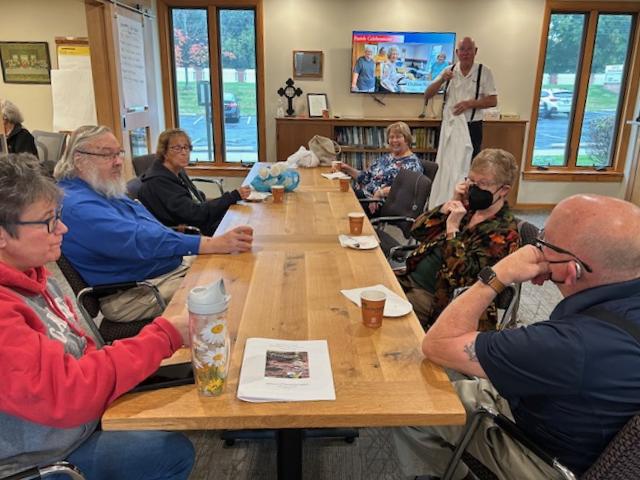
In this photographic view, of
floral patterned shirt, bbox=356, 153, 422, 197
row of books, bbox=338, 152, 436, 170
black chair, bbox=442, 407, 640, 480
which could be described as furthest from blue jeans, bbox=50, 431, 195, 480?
row of books, bbox=338, 152, 436, 170

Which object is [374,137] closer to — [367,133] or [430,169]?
[367,133]

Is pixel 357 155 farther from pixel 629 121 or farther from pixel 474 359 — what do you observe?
pixel 474 359

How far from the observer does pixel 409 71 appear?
5754mm

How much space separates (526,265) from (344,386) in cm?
56

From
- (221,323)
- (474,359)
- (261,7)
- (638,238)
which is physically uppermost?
(261,7)

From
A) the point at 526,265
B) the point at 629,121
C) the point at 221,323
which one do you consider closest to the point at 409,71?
the point at 629,121

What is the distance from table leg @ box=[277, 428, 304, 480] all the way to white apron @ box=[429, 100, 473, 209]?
11.7ft

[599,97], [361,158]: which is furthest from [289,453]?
[599,97]

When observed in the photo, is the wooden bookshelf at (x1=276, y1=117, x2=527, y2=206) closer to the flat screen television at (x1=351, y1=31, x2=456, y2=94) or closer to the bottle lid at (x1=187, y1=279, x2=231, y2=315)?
the flat screen television at (x1=351, y1=31, x2=456, y2=94)

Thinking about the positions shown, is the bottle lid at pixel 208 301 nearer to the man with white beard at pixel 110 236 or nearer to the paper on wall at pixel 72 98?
the man with white beard at pixel 110 236

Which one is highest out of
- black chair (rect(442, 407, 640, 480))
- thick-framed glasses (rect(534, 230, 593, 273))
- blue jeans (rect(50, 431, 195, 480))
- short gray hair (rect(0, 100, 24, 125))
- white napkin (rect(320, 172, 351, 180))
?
short gray hair (rect(0, 100, 24, 125))

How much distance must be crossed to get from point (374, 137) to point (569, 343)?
5.03m

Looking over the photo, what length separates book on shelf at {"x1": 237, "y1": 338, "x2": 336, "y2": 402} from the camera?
1.11m

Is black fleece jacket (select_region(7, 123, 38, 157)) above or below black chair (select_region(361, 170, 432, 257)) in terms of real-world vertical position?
above
